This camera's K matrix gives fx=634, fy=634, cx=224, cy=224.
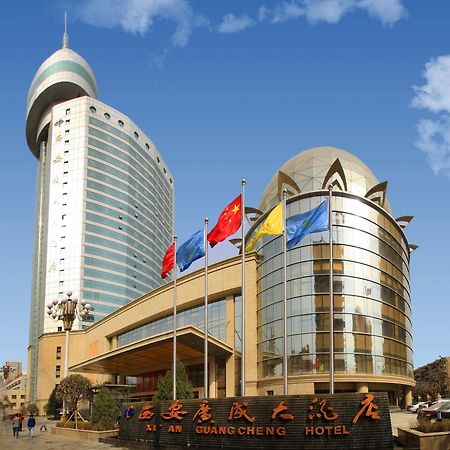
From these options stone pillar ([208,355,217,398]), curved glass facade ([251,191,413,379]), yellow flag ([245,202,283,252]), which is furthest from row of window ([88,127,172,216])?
yellow flag ([245,202,283,252])

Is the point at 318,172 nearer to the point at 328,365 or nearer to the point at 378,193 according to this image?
the point at 378,193

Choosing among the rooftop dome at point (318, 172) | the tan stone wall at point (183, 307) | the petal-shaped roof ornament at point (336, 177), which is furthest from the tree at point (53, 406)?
the petal-shaped roof ornament at point (336, 177)

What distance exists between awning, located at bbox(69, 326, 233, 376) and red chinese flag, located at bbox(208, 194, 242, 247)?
19430mm

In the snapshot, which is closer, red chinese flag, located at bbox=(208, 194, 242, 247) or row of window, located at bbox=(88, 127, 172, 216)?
red chinese flag, located at bbox=(208, 194, 242, 247)

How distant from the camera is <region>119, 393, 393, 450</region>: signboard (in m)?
24.3

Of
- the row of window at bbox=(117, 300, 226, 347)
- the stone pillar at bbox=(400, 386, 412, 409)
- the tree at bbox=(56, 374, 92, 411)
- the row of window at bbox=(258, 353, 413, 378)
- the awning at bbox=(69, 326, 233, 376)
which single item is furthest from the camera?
the stone pillar at bbox=(400, 386, 412, 409)

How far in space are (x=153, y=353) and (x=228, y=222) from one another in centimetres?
3349

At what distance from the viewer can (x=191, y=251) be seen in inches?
1378

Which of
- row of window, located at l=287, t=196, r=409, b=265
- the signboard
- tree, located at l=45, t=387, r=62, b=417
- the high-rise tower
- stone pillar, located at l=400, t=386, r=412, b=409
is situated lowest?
tree, located at l=45, t=387, r=62, b=417

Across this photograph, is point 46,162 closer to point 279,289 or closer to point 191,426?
point 279,289

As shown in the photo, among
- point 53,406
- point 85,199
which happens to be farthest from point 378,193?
point 85,199

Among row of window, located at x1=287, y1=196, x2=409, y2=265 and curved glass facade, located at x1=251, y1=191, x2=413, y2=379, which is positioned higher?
row of window, located at x1=287, y1=196, x2=409, y2=265

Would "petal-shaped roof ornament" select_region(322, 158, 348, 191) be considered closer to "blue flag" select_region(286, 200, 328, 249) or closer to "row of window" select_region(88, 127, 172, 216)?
"blue flag" select_region(286, 200, 328, 249)

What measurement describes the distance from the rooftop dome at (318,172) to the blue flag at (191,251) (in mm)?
26001
